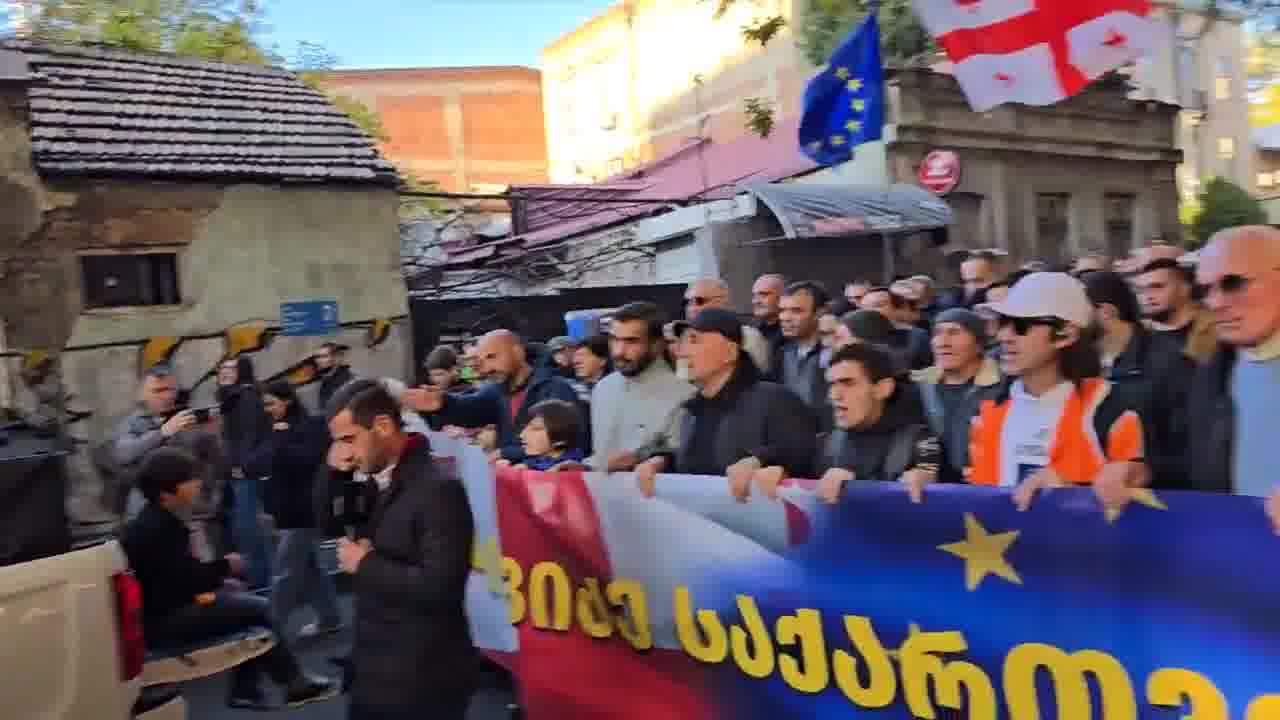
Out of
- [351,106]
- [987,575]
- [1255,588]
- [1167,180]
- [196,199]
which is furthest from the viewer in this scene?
[351,106]

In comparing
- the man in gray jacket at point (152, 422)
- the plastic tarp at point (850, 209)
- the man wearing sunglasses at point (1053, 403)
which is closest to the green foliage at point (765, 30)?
the man wearing sunglasses at point (1053, 403)

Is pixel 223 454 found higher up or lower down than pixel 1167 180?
lower down

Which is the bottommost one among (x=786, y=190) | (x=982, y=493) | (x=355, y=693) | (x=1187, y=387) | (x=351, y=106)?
(x=355, y=693)

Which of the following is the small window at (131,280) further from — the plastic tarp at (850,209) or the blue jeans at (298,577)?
the plastic tarp at (850,209)

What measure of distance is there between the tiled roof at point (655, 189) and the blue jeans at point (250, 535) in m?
Result: 11.4

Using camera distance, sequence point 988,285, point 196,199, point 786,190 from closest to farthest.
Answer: point 988,285 < point 196,199 < point 786,190

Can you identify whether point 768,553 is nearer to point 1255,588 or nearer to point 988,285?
point 1255,588

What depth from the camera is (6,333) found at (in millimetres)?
11484

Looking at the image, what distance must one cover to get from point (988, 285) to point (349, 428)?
5.34 m

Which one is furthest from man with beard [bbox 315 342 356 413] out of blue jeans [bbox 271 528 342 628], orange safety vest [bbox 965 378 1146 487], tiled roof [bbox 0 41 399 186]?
orange safety vest [bbox 965 378 1146 487]

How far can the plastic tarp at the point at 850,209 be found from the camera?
1565 centimetres

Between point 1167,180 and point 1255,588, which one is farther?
point 1167,180

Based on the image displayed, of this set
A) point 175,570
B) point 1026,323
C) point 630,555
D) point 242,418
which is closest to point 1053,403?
point 1026,323

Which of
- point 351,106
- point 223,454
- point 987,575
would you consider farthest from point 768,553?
point 351,106
